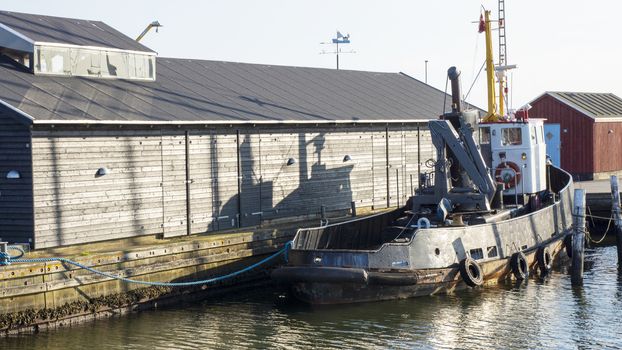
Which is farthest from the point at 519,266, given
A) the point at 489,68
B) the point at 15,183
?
the point at 15,183

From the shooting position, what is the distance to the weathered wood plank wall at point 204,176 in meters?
A: 22.3

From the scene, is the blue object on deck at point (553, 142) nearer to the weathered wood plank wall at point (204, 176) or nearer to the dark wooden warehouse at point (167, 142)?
the dark wooden warehouse at point (167, 142)

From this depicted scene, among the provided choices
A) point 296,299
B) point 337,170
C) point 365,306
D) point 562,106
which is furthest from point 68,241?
point 562,106

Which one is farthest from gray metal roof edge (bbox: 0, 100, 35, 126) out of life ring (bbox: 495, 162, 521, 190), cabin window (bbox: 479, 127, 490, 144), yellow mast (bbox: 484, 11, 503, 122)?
yellow mast (bbox: 484, 11, 503, 122)

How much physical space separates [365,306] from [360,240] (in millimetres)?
4039

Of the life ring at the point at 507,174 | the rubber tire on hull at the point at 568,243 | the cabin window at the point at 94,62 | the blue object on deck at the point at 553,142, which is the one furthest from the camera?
the blue object on deck at the point at 553,142

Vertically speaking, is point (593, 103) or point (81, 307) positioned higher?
point (593, 103)

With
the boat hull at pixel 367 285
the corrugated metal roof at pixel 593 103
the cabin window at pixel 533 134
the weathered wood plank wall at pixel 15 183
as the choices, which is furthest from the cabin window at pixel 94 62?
the corrugated metal roof at pixel 593 103

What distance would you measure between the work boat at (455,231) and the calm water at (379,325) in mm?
619

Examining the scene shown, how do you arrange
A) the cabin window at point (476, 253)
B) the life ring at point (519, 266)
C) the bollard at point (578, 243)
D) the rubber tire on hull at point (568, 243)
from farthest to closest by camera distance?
1. the rubber tire on hull at point (568, 243)
2. the life ring at point (519, 266)
3. the bollard at point (578, 243)
4. the cabin window at point (476, 253)

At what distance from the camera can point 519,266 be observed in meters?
24.5

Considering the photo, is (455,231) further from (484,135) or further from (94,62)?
(94,62)

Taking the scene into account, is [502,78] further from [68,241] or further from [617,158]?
[617,158]

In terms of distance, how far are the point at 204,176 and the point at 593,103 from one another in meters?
27.8
